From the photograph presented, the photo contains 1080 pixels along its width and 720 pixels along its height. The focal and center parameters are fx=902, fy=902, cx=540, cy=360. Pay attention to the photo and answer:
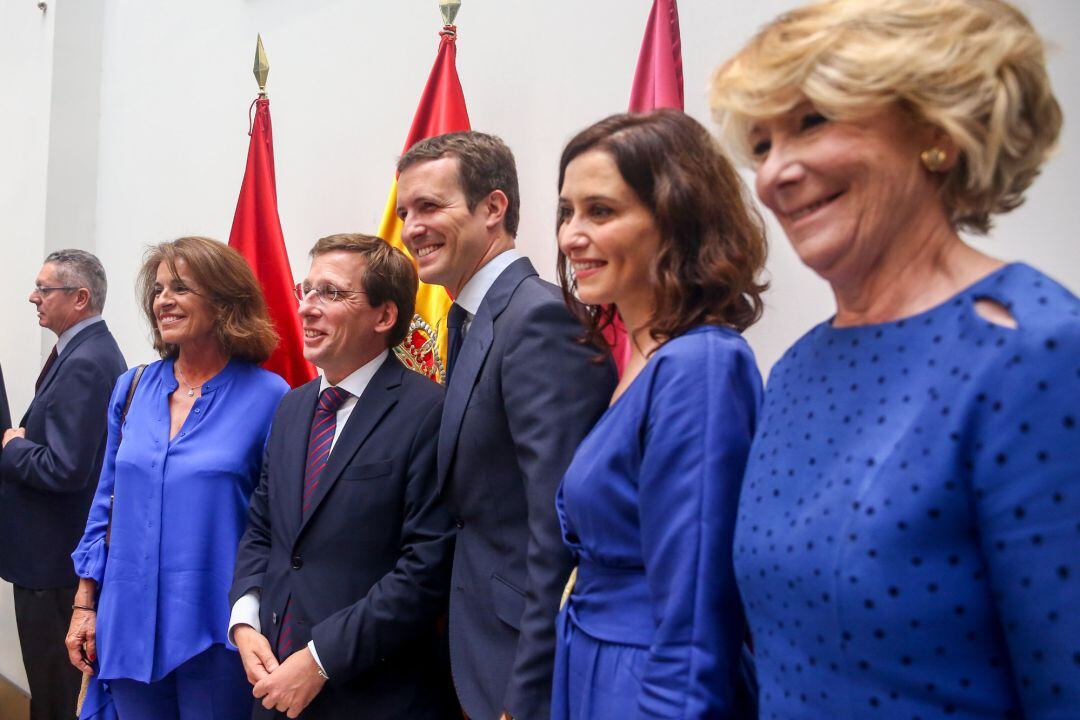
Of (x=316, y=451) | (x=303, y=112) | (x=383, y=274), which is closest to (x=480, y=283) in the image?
(x=383, y=274)

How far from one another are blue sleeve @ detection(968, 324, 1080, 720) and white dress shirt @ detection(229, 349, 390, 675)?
1.45m

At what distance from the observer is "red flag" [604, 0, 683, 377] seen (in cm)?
215

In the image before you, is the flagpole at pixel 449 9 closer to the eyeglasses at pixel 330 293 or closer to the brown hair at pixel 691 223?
the eyeglasses at pixel 330 293

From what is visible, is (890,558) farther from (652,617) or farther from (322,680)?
(322,680)

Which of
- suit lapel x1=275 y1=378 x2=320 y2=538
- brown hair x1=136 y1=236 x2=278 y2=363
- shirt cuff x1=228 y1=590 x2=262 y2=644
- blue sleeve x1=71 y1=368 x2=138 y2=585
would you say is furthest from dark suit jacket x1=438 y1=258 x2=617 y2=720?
blue sleeve x1=71 y1=368 x2=138 y2=585

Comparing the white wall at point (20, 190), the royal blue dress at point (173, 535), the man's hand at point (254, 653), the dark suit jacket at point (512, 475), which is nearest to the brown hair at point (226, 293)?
the royal blue dress at point (173, 535)

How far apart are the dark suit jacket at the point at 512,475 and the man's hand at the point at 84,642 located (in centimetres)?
127

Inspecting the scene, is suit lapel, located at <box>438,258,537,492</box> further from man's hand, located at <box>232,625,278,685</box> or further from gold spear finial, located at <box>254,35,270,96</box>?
gold spear finial, located at <box>254,35,270,96</box>

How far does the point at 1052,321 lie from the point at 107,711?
240 cm

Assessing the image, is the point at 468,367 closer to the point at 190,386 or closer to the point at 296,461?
the point at 296,461

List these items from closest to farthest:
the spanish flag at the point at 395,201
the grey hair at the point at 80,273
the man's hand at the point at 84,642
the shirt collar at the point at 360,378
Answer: the shirt collar at the point at 360,378 < the man's hand at the point at 84,642 < the spanish flag at the point at 395,201 < the grey hair at the point at 80,273

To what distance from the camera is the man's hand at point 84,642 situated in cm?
235

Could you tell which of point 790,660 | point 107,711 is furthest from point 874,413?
point 107,711

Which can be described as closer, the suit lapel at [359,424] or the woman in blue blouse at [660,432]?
the woman in blue blouse at [660,432]
